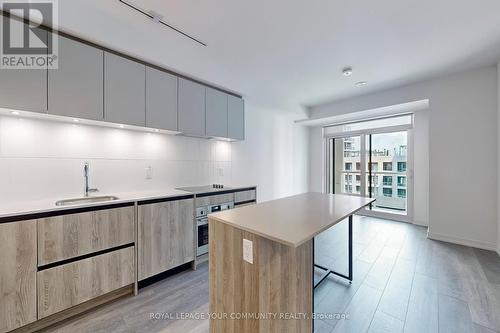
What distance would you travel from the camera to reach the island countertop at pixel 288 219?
1.15m

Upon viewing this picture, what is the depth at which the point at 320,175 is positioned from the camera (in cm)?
583

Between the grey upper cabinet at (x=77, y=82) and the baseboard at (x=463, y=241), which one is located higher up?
the grey upper cabinet at (x=77, y=82)

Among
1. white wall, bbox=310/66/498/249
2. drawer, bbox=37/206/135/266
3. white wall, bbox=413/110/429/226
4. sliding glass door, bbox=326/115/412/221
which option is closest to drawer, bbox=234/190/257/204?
drawer, bbox=37/206/135/266

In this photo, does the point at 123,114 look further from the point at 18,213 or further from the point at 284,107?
the point at 284,107

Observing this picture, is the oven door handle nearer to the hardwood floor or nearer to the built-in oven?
the built-in oven

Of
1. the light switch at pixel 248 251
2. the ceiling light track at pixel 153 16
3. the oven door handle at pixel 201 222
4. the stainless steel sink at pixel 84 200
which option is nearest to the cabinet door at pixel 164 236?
the oven door handle at pixel 201 222

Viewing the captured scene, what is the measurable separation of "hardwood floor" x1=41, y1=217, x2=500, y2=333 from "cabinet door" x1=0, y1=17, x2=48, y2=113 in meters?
1.81

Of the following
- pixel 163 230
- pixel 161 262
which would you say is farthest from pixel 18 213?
pixel 161 262

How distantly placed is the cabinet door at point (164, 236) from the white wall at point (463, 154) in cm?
406

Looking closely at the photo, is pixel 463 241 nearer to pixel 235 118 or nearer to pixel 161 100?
pixel 235 118

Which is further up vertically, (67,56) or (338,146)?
(67,56)

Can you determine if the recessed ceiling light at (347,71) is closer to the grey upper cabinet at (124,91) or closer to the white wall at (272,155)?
the white wall at (272,155)

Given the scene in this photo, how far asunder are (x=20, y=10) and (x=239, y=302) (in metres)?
2.78

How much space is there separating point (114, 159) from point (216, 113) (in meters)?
1.46
